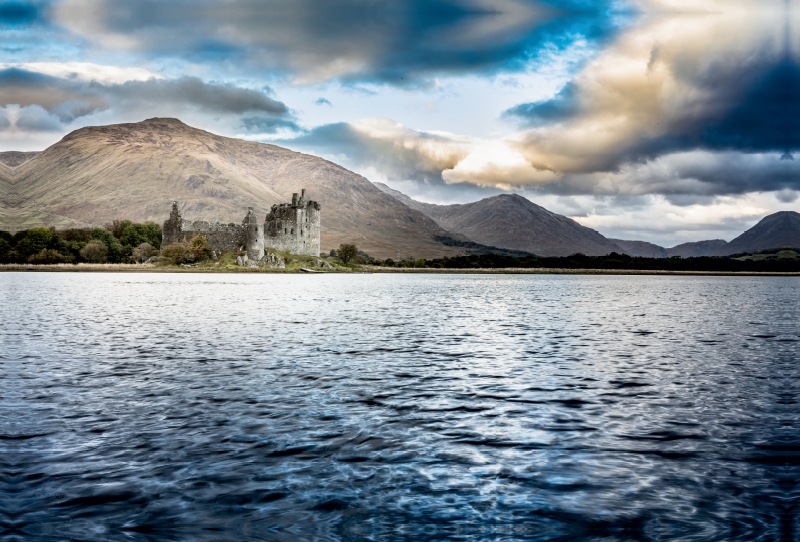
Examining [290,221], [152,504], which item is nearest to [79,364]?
[152,504]

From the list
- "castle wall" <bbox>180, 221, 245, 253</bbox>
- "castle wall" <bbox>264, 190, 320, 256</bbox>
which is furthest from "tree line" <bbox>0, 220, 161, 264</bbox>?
"castle wall" <bbox>264, 190, 320, 256</bbox>

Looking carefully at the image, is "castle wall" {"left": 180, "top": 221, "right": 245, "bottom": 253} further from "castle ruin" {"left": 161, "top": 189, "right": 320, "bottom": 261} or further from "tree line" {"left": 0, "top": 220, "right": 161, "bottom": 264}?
"tree line" {"left": 0, "top": 220, "right": 161, "bottom": 264}

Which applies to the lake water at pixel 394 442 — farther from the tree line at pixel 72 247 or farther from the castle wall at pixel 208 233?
the tree line at pixel 72 247

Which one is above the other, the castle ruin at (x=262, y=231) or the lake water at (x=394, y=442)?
the castle ruin at (x=262, y=231)

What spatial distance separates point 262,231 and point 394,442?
11916cm

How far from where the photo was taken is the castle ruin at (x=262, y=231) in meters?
122

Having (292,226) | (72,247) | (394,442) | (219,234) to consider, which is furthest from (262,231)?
(394,442)

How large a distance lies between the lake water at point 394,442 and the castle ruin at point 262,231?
10287cm

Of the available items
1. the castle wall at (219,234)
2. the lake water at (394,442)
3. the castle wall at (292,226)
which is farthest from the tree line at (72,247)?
the lake water at (394,442)

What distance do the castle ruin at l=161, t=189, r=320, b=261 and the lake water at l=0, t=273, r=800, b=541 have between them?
103 metres

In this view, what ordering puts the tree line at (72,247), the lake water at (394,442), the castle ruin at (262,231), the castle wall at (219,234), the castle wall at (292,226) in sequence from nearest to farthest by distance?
the lake water at (394,442), the castle ruin at (262,231), the castle wall at (219,234), the castle wall at (292,226), the tree line at (72,247)

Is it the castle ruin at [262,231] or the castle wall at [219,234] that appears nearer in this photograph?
the castle ruin at [262,231]

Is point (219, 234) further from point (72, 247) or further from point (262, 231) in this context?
point (72, 247)

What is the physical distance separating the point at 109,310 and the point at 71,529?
33228 mm
